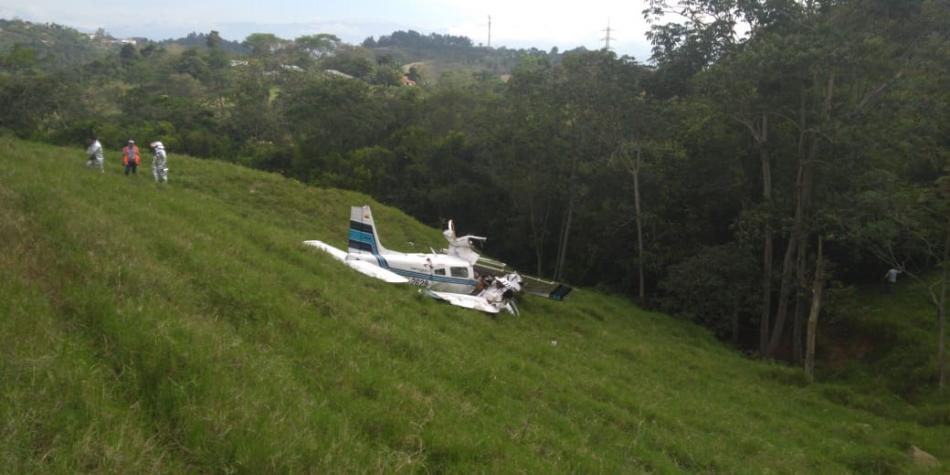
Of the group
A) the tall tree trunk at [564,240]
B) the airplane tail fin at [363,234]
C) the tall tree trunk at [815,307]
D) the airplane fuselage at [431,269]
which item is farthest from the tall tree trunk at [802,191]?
the airplane tail fin at [363,234]

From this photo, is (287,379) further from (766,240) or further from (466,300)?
(766,240)

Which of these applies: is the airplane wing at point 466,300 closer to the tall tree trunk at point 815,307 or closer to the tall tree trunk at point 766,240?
the tall tree trunk at point 815,307

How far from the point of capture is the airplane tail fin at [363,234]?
59.8 feet

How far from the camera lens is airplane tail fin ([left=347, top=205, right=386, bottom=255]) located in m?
18.2

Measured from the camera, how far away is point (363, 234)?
18250 millimetres

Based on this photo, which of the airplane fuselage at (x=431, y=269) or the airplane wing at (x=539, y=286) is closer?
the airplane fuselage at (x=431, y=269)

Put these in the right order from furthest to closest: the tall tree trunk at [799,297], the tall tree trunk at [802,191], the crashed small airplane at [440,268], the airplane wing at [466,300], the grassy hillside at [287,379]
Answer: the tall tree trunk at [799,297], the tall tree trunk at [802,191], the crashed small airplane at [440,268], the airplane wing at [466,300], the grassy hillside at [287,379]

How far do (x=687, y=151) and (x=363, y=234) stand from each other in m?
21.0

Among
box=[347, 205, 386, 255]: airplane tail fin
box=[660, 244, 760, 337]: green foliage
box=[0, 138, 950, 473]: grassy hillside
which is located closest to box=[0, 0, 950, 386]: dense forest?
box=[660, 244, 760, 337]: green foliage

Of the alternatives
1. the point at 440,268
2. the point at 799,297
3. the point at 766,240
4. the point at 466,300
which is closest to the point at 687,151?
the point at 766,240

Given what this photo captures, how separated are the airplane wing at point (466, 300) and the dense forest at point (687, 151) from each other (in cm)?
1262

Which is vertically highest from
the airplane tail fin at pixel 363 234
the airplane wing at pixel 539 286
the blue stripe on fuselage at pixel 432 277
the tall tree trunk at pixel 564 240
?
the airplane tail fin at pixel 363 234

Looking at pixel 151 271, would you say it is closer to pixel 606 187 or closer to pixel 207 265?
pixel 207 265

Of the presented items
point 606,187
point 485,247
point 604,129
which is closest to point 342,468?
point 604,129
